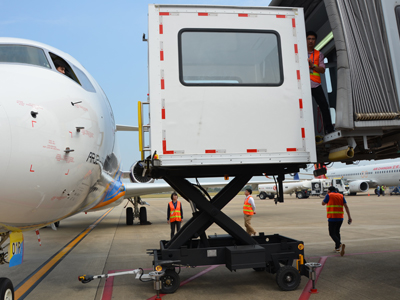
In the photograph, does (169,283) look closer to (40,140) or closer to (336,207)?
(40,140)

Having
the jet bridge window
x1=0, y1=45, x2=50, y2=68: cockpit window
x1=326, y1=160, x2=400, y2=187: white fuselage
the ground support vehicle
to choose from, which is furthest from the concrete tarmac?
x1=326, y1=160, x2=400, y2=187: white fuselage

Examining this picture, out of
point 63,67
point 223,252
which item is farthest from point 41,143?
point 223,252

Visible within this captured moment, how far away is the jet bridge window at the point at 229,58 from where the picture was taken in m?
4.45

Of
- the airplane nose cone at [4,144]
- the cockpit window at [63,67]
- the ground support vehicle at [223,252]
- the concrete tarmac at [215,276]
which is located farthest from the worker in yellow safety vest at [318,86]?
the airplane nose cone at [4,144]

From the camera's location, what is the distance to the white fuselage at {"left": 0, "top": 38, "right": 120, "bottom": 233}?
3.04 meters

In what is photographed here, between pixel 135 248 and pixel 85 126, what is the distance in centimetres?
540

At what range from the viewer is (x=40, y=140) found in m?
3.25

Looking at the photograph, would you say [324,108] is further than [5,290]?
Yes

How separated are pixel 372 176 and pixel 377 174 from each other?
0.86 meters

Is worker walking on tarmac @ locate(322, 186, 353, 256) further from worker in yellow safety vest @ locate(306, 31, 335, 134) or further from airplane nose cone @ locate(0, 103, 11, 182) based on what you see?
airplane nose cone @ locate(0, 103, 11, 182)

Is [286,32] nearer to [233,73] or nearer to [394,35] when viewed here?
[233,73]

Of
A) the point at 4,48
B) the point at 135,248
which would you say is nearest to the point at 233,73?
the point at 4,48

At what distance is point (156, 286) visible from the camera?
446cm

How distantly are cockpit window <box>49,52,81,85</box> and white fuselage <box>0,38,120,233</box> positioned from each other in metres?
0.13
